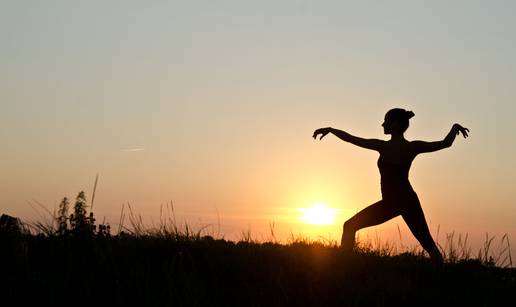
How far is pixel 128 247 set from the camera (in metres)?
8.64

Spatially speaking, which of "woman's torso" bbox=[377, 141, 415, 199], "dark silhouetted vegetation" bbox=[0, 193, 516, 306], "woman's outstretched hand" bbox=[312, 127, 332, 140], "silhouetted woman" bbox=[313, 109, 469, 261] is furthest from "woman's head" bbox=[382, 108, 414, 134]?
"dark silhouetted vegetation" bbox=[0, 193, 516, 306]

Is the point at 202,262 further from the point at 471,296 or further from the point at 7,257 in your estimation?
the point at 471,296

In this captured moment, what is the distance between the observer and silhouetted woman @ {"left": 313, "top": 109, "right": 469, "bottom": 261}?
10.1 m

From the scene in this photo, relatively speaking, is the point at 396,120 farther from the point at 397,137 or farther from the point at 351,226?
the point at 351,226

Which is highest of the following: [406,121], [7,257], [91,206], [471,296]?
[406,121]

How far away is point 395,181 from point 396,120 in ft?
3.06

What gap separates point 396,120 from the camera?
1026 cm

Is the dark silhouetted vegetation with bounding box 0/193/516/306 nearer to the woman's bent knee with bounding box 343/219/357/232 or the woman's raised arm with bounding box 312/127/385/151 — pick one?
the woman's bent knee with bounding box 343/219/357/232

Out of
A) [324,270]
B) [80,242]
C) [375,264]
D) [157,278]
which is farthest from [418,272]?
[80,242]

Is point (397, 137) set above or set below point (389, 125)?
below

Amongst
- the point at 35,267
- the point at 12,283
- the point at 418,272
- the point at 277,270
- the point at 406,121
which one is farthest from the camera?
the point at 406,121

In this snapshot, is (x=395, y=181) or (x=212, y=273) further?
(x=395, y=181)

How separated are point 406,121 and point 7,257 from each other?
598 cm

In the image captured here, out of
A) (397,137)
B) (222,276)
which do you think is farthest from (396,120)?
(222,276)
